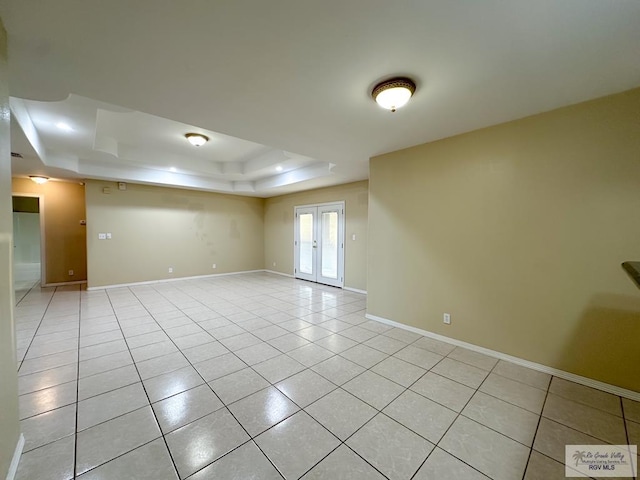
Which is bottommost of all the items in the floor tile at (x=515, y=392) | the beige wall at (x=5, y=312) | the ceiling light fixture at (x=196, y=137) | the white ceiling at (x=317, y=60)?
the floor tile at (x=515, y=392)

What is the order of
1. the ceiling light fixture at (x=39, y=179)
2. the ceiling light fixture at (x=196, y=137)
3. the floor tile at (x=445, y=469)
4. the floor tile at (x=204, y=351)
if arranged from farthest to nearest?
the ceiling light fixture at (x=39, y=179), the ceiling light fixture at (x=196, y=137), the floor tile at (x=204, y=351), the floor tile at (x=445, y=469)

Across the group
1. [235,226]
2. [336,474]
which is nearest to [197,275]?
[235,226]

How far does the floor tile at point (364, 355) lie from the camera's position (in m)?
2.55

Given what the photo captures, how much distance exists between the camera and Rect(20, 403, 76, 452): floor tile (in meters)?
1.57

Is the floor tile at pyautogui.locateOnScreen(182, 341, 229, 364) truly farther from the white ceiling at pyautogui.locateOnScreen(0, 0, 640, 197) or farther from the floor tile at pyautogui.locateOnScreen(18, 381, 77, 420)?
the white ceiling at pyautogui.locateOnScreen(0, 0, 640, 197)

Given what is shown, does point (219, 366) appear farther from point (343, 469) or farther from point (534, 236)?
point (534, 236)

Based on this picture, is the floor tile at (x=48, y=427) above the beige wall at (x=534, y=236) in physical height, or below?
below

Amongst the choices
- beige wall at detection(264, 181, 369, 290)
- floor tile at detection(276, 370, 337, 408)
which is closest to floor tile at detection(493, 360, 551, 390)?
floor tile at detection(276, 370, 337, 408)

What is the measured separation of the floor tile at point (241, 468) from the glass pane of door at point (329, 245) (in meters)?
4.75

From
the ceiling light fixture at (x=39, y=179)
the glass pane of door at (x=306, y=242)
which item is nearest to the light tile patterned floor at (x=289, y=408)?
the glass pane of door at (x=306, y=242)

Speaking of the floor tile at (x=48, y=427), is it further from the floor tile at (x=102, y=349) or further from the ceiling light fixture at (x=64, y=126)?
the ceiling light fixture at (x=64, y=126)

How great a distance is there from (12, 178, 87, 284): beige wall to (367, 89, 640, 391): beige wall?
799cm

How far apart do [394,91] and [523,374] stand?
2.86m

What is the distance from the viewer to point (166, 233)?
21.1 feet
